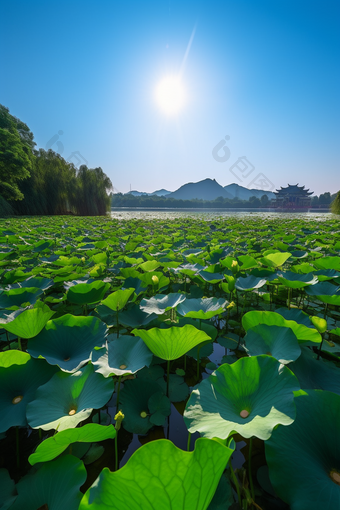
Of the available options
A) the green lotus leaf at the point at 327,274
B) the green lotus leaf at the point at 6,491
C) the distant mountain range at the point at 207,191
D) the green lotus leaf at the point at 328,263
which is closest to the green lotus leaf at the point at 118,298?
the green lotus leaf at the point at 6,491

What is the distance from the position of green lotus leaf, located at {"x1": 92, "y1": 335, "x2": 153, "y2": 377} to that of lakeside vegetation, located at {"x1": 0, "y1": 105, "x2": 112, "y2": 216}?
47.0 ft

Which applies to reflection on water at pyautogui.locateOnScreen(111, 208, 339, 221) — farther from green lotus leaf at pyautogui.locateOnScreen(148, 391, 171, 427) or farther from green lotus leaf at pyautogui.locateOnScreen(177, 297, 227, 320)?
green lotus leaf at pyautogui.locateOnScreen(148, 391, 171, 427)

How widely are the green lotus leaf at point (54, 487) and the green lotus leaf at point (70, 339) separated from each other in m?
0.36

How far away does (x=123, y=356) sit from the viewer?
3.00ft

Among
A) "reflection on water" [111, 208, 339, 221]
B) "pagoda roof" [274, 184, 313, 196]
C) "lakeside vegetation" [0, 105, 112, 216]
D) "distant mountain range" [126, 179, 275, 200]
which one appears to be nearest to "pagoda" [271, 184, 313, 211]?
"pagoda roof" [274, 184, 313, 196]

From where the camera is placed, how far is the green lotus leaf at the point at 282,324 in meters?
0.89

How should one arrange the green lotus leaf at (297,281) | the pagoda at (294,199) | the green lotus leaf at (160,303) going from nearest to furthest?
the green lotus leaf at (160,303) → the green lotus leaf at (297,281) → the pagoda at (294,199)

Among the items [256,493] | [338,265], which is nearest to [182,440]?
[256,493]

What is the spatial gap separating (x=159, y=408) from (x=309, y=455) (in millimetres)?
514

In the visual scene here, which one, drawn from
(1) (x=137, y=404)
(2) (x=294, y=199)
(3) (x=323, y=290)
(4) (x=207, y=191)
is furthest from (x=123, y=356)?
(4) (x=207, y=191)

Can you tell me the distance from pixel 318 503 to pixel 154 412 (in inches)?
21.7

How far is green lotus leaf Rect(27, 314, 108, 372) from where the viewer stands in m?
0.95

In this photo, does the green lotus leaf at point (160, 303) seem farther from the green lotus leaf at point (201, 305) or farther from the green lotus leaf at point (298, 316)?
the green lotus leaf at point (298, 316)

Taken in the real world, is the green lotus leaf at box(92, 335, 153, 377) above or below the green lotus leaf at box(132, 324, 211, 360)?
below
